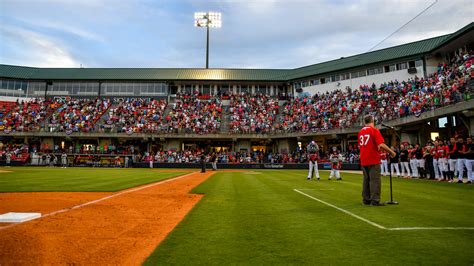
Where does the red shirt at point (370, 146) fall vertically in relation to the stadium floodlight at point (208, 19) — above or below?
below

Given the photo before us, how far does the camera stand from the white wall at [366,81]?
36.1 meters

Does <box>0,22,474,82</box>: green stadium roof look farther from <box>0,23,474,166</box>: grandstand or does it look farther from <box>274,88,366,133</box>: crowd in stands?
<box>274,88,366,133</box>: crowd in stands

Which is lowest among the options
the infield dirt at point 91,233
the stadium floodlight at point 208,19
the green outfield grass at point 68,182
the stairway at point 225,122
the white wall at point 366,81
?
the infield dirt at point 91,233

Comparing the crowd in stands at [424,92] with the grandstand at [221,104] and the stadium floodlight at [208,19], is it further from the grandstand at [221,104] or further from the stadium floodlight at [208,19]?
the stadium floodlight at [208,19]

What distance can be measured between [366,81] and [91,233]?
134 ft

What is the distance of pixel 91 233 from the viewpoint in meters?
4.74

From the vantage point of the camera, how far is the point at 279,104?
46.3 metres

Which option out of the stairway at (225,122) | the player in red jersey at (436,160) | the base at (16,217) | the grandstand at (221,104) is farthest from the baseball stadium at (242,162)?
the stairway at (225,122)

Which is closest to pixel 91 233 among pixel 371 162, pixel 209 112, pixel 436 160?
pixel 371 162

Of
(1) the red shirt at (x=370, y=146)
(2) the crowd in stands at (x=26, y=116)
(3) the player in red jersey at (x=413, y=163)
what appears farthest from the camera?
(2) the crowd in stands at (x=26, y=116)

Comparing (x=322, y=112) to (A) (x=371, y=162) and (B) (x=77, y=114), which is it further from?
(B) (x=77, y=114)

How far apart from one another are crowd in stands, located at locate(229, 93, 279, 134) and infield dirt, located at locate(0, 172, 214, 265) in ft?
108

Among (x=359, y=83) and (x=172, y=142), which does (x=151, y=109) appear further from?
(x=359, y=83)

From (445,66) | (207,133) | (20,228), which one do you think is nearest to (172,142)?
(207,133)
